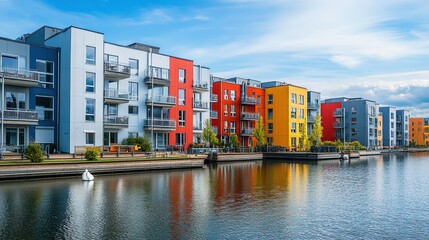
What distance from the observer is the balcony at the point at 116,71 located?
122 feet

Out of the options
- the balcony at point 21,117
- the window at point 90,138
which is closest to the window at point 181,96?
the window at point 90,138

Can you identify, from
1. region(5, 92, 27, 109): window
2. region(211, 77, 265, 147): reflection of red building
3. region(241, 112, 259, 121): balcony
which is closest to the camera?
region(5, 92, 27, 109): window

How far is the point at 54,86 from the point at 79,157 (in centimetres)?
866

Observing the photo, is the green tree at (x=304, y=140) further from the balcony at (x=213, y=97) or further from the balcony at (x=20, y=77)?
the balcony at (x=20, y=77)

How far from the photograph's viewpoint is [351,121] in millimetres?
84438

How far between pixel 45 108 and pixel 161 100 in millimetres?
12693

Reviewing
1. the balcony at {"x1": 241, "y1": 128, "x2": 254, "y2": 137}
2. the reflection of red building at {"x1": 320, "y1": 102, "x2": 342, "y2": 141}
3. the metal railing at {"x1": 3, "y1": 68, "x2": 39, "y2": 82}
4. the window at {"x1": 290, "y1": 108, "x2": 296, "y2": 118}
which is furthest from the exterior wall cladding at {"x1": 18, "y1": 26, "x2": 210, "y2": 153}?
the reflection of red building at {"x1": 320, "y1": 102, "x2": 342, "y2": 141}

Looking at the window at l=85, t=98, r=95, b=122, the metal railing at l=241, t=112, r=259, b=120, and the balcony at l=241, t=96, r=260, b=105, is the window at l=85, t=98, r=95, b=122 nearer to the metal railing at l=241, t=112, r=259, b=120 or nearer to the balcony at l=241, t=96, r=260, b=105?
the metal railing at l=241, t=112, r=259, b=120

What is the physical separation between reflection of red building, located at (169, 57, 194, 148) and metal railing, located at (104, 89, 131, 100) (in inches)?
271

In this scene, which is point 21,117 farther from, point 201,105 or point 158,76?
point 201,105

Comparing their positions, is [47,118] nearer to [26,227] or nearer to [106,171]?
[106,171]

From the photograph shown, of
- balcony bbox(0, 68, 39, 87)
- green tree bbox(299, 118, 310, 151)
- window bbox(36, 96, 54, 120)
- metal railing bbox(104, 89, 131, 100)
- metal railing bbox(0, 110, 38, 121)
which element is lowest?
green tree bbox(299, 118, 310, 151)

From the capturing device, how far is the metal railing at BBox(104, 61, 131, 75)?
37.3 meters

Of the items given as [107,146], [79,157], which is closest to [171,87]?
[107,146]
